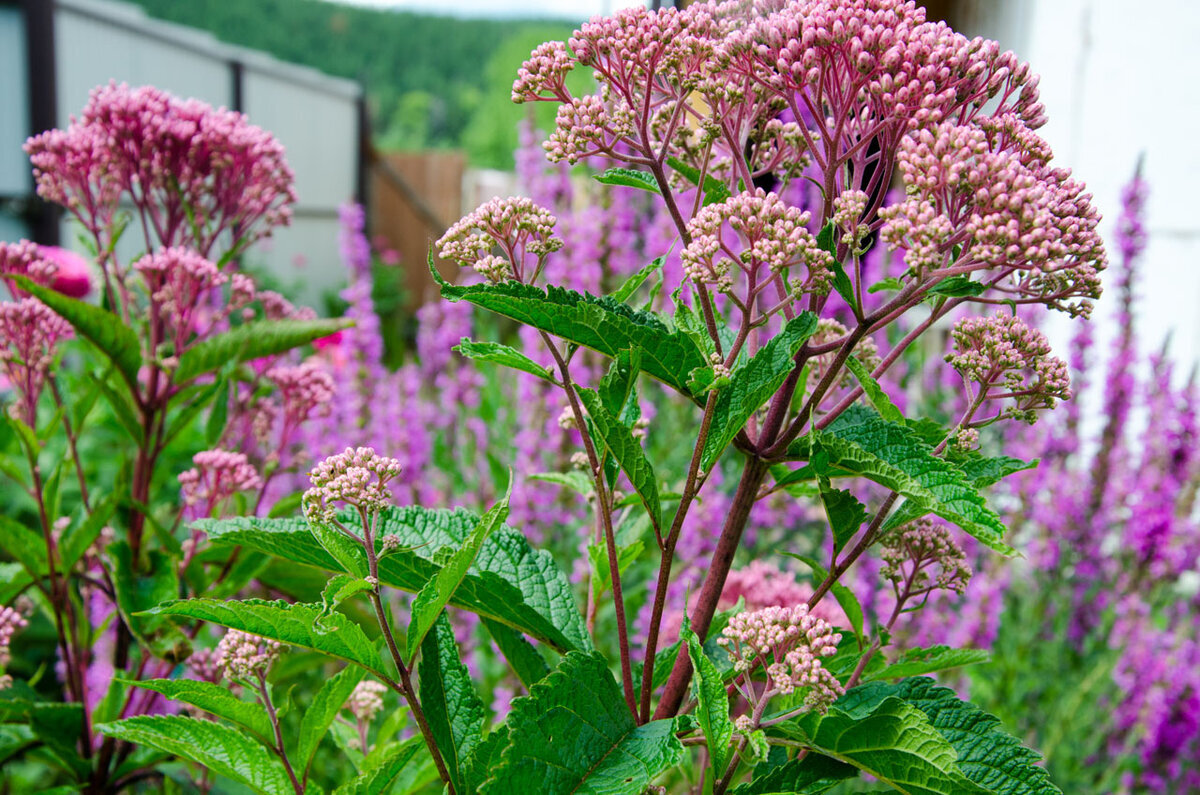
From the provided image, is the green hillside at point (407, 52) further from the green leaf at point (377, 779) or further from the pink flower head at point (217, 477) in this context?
the green leaf at point (377, 779)

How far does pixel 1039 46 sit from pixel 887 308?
4461mm

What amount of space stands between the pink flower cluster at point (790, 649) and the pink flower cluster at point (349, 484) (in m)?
0.22

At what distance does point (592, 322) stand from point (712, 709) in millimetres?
228

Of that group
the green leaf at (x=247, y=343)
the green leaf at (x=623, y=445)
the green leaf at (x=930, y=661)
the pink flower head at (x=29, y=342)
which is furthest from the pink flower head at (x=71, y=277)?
the green leaf at (x=930, y=661)

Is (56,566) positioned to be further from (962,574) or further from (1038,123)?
(1038,123)

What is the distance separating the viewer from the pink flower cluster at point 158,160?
114 cm

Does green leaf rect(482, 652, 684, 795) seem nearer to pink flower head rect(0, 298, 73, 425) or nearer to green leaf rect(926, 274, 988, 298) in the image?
green leaf rect(926, 274, 988, 298)

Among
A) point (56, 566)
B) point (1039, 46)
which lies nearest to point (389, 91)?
point (1039, 46)

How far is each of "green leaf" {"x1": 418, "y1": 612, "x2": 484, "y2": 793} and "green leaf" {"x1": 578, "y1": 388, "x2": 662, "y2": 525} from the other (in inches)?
6.3

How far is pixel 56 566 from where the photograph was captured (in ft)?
3.37

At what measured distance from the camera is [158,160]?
3.83 ft

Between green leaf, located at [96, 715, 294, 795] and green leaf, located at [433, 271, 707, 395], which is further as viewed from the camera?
green leaf, located at [96, 715, 294, 795]

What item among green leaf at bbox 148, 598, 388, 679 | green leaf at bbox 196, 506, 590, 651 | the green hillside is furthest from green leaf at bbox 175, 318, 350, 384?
the green hillside

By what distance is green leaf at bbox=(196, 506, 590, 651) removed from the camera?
1.96 feet
